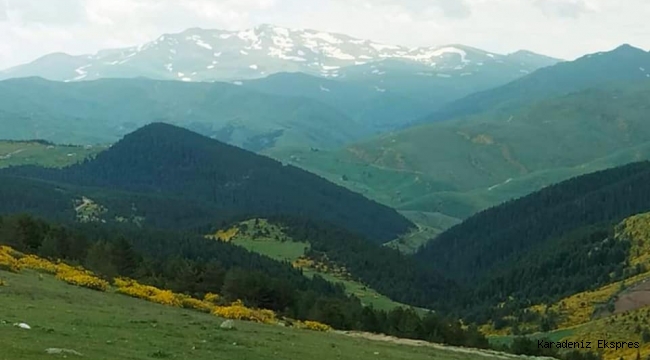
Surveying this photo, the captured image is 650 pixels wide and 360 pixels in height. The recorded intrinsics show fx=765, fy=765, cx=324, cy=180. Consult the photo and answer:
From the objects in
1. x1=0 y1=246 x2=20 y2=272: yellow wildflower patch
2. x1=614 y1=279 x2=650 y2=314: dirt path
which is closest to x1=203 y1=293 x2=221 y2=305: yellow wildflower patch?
x1=0 y1=246 x2=20 y2=272: yellow wildflower patch

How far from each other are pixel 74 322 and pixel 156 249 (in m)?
131

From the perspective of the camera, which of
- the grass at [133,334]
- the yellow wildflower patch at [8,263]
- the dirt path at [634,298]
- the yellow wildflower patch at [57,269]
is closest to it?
the grass at [133,334]

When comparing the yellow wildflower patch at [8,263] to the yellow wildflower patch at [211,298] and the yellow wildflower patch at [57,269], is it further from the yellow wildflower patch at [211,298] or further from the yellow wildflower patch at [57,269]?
the yellow wildflower patch at [211,298]

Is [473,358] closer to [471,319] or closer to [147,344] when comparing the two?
[147,344]

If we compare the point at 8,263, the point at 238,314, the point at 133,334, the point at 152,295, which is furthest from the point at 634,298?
the point at 133,334

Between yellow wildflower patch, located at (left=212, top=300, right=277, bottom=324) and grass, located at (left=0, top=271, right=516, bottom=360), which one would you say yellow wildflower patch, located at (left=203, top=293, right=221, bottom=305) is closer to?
yellow wildflower patch, located at (left=212, top=300, right=277, bottom=324)

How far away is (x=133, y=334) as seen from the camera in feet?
121

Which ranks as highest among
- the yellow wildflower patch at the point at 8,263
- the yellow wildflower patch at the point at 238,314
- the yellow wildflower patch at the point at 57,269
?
the yellow wildflower patch at the point at 8,263

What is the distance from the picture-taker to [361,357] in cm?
4038

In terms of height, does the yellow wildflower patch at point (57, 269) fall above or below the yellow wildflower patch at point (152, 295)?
above

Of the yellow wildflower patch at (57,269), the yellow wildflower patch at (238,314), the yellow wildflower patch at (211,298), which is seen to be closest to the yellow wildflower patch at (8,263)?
the yellow wildflower patch at (57,269)

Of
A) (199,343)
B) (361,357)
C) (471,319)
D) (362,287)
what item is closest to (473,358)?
(361,357)

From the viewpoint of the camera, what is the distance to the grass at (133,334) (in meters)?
31.2

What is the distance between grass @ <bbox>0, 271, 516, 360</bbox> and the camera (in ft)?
102
